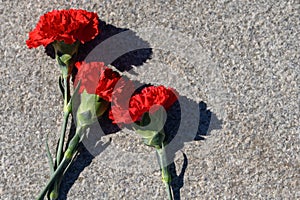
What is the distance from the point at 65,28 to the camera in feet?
2.71

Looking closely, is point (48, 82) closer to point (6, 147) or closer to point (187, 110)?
point (6, 147)

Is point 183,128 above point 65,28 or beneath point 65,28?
beneath

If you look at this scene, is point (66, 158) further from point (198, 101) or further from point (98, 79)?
point (198, 101)

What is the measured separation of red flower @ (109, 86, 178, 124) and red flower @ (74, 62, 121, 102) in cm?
3

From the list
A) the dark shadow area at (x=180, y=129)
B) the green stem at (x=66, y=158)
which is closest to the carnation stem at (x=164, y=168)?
the dark shadow area at (x=180, y=129)

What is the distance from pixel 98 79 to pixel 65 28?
0.10m

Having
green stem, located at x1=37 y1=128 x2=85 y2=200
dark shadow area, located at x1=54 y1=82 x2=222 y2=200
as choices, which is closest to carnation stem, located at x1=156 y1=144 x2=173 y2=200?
dark shadow area, located at x1=54 y1=82 x2=222 y2=200

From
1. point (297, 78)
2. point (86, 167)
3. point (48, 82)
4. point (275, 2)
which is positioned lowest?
point (86, 167)

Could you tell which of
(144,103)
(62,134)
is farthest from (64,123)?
(144,103)

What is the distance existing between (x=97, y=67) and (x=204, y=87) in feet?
0.63

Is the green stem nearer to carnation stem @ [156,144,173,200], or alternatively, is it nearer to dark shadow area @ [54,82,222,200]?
dark shadow area @ [54,82,222,200]

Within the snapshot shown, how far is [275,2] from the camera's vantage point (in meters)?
0.90

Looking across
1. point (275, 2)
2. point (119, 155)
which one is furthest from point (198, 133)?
point (275, 2)

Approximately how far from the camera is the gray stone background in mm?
889
